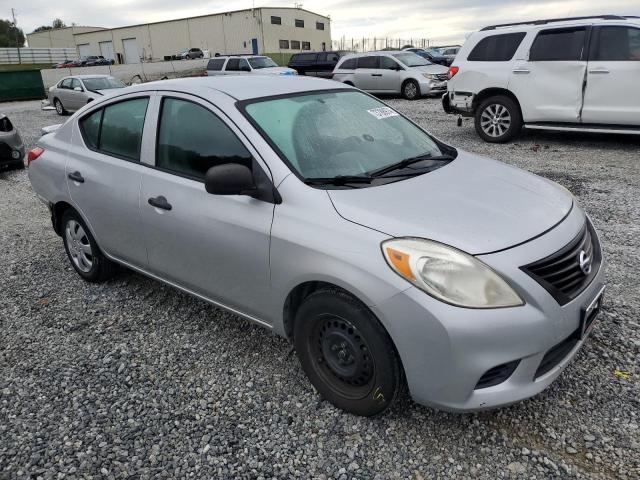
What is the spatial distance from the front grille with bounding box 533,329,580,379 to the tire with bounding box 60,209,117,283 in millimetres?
3294

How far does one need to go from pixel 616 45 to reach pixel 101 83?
618 inches

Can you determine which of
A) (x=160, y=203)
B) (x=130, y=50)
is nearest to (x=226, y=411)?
(x=160, y=203)

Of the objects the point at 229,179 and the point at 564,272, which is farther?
the point at 229,179

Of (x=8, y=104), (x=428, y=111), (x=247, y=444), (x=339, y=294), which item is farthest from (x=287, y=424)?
(x=8, y=104)

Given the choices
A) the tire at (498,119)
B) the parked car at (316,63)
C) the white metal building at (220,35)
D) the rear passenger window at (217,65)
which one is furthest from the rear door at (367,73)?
the white metal building at (220,35)

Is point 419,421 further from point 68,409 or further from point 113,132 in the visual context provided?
point 113,132

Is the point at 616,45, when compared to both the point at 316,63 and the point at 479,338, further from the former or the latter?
the point at 316,63

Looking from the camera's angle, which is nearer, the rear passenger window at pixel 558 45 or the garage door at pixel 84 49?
the rear passenger window at pixel 558 45

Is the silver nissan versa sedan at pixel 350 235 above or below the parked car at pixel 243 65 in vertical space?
below

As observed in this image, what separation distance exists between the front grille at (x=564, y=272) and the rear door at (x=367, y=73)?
15768mm

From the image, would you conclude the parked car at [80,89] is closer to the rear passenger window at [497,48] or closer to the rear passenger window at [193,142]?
the rear passenger window at [497,48]

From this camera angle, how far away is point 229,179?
101 inches

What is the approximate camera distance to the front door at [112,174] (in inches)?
135

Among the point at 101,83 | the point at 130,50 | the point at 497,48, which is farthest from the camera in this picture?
the point at 130,50
